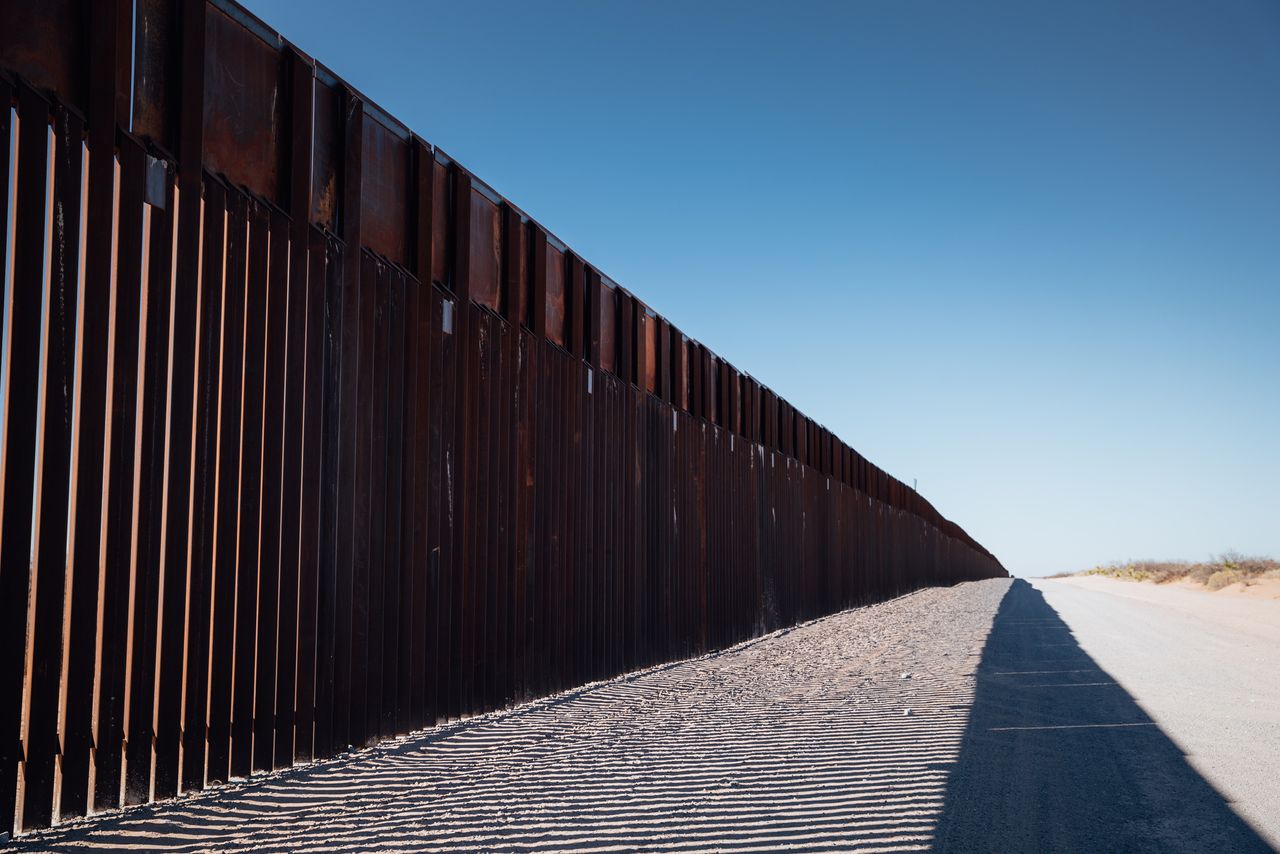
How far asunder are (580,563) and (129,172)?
6454mm

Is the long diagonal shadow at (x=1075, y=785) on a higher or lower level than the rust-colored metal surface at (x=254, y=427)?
lower

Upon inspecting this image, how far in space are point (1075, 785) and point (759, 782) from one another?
71.1 inches

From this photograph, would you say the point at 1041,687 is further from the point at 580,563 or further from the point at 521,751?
the point at 521,751

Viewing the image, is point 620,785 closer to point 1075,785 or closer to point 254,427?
point 1075,785

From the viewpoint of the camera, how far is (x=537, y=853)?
14.9 ft

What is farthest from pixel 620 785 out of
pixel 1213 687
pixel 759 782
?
pixel 1213 687

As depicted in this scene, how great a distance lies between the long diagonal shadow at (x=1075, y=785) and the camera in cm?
462

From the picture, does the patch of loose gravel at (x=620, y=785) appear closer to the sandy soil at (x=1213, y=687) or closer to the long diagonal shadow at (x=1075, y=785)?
the long diagonal shadow at (x=1075, y=785)

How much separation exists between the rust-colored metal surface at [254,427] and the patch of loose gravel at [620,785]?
307 mm

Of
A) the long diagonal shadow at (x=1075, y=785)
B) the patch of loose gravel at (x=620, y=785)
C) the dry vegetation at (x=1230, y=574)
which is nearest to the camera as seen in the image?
the long diagonal shadow at (x=1075, y=785)

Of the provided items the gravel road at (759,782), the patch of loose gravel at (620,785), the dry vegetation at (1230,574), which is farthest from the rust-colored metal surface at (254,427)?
the dry vegetation at (1230,574)

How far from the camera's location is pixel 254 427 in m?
6.05

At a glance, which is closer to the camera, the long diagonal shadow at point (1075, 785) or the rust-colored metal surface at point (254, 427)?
the long diagonal shadow at point (1075, 785)

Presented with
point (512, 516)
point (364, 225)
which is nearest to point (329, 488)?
point (364, 225)
